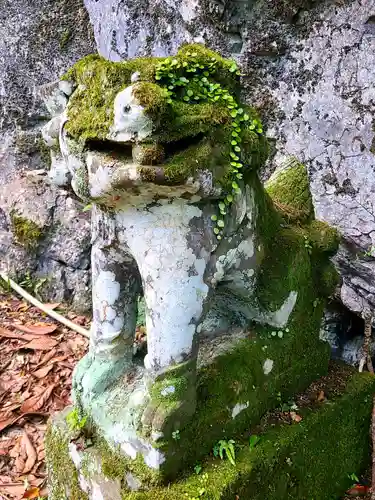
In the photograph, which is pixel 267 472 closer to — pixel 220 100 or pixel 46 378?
pixel 220 100

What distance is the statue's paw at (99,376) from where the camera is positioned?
145cm

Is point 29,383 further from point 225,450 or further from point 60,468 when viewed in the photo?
point 225,450

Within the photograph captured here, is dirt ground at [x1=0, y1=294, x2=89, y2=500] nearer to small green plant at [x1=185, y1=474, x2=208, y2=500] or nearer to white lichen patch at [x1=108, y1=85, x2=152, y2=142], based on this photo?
small green plant at [x1=185, y1=474, x2=208, y2=500]

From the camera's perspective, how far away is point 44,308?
9.27 ft

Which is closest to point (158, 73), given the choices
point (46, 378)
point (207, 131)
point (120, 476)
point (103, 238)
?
point (207, 131)

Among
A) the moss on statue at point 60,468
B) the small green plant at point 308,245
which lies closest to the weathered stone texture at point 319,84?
the small green plant at point 308,245

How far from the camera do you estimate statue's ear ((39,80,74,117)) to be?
1.24m

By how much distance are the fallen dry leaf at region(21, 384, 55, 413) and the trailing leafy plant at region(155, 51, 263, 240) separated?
4.21 feet

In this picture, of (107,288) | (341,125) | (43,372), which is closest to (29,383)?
(43,372)

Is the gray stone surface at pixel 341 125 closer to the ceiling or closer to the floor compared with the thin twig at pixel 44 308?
closer to the ceiling

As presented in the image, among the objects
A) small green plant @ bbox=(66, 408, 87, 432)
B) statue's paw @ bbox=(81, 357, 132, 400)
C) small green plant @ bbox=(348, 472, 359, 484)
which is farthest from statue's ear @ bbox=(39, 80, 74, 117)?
small green plant @ bbox=(348, 472, 359, 484)

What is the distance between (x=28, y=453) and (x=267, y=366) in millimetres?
961

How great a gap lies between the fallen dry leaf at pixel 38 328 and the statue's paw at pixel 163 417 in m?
1.47

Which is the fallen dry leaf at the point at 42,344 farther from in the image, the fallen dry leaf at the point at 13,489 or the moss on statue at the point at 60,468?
the moss on statue at the point at 60,468
